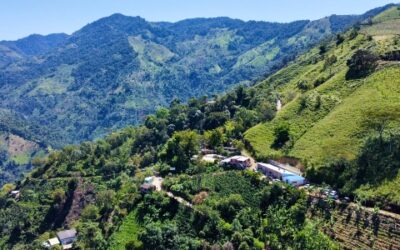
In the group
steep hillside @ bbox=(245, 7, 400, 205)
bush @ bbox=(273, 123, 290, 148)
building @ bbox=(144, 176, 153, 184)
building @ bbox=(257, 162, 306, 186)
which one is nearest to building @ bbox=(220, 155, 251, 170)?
building @ bbox=(257, 162, 306, 186)

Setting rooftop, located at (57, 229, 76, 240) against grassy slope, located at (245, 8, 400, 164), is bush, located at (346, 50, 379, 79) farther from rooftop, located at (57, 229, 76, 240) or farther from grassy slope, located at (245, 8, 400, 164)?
rooftop, located at (57, 229, 76, 240)

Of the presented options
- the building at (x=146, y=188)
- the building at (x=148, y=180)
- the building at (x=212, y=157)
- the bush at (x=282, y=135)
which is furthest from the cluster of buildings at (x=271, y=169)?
the building at (x=148, y=180)

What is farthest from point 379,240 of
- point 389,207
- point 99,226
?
point 99,226

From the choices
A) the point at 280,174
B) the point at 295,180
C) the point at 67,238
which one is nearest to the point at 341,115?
the point at 280,174

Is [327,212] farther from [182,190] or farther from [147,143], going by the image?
[147,143]

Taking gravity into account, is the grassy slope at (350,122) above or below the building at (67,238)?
above

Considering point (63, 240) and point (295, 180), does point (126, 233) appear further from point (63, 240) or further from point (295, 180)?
point (295, 180)

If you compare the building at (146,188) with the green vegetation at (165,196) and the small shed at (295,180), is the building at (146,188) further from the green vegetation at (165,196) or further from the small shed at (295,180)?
the small shed at (295,180)
